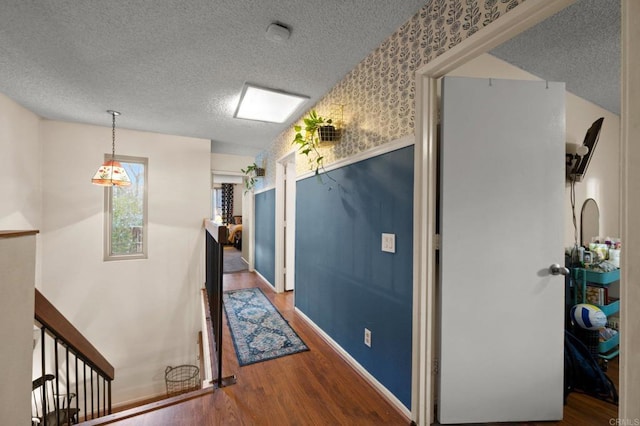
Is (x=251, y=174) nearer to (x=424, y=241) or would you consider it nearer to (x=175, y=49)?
(x=175, y=49)

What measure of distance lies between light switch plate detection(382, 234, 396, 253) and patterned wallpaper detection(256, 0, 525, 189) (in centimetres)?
65

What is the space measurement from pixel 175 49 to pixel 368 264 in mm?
2119

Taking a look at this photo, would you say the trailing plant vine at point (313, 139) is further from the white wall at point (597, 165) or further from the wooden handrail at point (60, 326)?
the wooden handrail at point (60, 326)

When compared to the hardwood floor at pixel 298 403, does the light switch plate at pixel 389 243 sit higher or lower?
higher

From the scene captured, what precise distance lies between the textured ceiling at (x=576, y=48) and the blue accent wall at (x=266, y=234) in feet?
10.9

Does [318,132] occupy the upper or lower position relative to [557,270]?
upper

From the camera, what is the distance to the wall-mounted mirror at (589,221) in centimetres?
261

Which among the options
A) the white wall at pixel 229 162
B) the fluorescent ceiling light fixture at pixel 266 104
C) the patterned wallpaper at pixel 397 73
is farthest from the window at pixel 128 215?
the patterned wallpaper at pixel 397 73

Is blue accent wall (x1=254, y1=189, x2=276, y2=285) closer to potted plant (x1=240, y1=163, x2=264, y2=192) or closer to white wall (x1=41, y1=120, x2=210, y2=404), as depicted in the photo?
potted plant (x1=240, y1=163, x2=264, y2=192)

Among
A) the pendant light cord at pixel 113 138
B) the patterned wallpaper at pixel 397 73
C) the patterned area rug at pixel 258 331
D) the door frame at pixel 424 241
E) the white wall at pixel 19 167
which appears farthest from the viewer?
the pendant light cord at pixel 113 138

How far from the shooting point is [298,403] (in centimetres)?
176

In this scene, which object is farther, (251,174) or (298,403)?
(251,174)

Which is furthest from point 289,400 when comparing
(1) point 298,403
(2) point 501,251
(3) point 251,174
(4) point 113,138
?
(3) point 251,174

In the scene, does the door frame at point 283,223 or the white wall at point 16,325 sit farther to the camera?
the door frame at point 283,223
